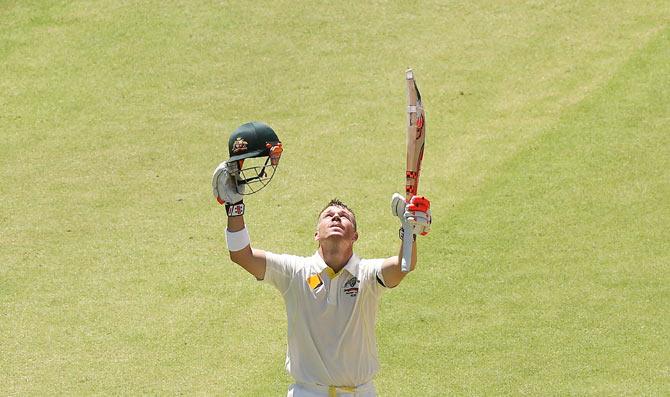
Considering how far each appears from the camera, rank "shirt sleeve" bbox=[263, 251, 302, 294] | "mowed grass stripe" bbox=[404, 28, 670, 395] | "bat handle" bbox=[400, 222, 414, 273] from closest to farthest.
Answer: "bat handle" bbox=[400, 222, 414, 273] < "shirt sleeve" bbox=[263, 251, 302, 294] < "mowed grass stripe" bbox=[404, 28, 670, 395]

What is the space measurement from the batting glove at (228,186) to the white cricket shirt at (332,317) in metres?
0.56

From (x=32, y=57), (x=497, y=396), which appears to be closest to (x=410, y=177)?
(x=497, y=396)

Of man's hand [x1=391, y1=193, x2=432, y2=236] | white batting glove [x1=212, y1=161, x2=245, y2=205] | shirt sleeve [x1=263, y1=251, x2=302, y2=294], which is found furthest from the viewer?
shirt sleeve [x1=263, y1=251, x2=302, y2=294]

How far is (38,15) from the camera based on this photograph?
19.0 metres

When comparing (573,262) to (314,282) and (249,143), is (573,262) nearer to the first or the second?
(314,282)

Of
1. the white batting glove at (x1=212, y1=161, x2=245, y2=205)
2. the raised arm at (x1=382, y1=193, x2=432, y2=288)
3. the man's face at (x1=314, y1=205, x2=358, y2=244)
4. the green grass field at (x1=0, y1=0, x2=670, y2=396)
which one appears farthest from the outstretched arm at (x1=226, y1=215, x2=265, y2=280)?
the green grass field at (x1=0, y1=0, x2=670, y2=396)

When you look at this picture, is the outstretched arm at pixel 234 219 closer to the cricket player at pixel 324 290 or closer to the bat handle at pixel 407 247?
the cricket player at pixel 324 290

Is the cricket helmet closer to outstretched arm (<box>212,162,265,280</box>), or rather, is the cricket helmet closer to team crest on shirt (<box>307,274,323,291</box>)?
outstretched arm (<box>212,162,265,280</box>)

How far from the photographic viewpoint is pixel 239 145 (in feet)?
29.5

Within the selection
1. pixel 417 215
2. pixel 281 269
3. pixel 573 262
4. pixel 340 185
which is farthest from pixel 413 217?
pixel 340 185

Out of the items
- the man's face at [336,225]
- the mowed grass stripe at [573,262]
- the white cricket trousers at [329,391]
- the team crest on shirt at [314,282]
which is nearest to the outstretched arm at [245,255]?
the team crest on shirt at [314,282]

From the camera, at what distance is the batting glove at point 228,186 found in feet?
29.3

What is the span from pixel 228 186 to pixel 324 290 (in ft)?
3.49

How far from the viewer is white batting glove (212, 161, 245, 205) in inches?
352
